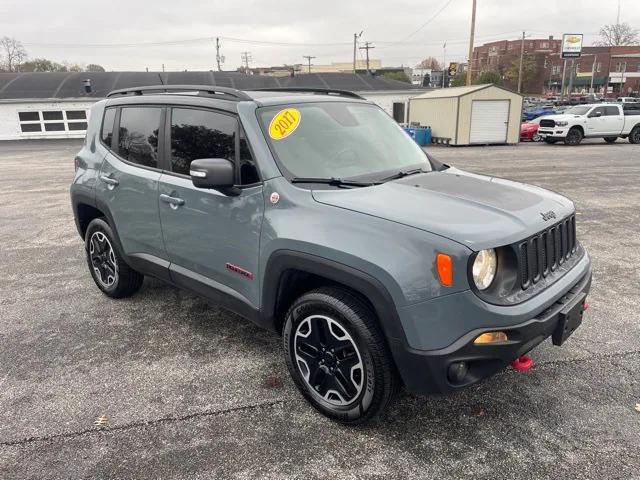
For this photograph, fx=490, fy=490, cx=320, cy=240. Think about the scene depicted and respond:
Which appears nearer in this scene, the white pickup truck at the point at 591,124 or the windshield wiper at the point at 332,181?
the windshield wiper at the point at 332,181

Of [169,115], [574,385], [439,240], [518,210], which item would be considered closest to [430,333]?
[439,240]

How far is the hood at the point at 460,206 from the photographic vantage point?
95.6 inches

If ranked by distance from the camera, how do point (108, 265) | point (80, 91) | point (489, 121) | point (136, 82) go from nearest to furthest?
point (108, 265)
point (489, 121)
point (80, 91)
point (136, 82)

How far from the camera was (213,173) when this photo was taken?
2916 mm

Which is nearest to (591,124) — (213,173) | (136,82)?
(213,173)

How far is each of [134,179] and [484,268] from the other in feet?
9.43

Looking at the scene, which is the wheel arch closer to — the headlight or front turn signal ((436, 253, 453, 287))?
front turn signal ((436, 253, 453, 287))

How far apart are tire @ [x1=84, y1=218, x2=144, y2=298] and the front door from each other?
1002 millimetres

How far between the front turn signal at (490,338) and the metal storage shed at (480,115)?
2213cm

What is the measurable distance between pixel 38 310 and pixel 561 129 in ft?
74.9

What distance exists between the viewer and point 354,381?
9.00ft

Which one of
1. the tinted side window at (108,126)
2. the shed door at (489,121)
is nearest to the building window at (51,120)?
the shed door at (489,121)

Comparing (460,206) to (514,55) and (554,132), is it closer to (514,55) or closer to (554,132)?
(554,132)

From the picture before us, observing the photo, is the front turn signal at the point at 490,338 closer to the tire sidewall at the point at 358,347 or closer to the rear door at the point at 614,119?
the tire sidewall at the point at 358,347
